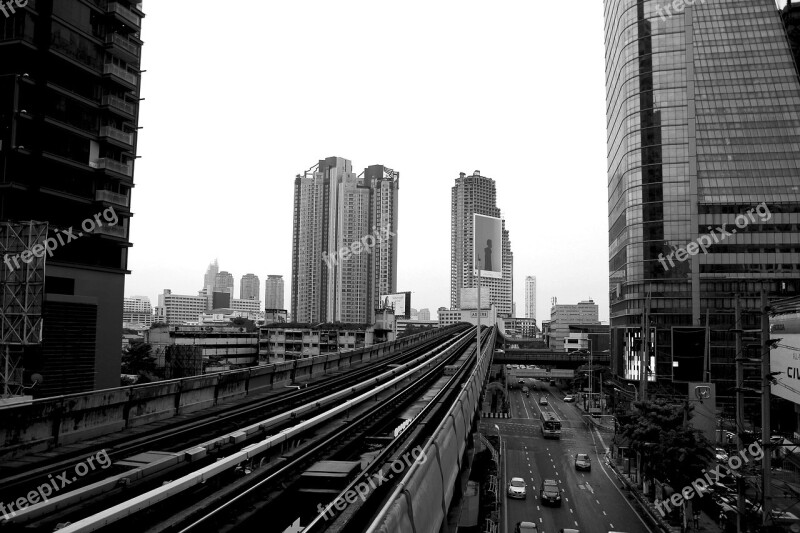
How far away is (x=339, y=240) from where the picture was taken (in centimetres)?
18250

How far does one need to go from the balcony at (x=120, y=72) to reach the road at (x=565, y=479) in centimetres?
3854

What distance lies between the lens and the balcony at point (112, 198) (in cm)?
3847

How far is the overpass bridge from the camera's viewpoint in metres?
98.1

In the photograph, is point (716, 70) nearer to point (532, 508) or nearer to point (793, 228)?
point (793, 228)

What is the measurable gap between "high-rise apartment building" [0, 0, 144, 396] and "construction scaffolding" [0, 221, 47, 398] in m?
9.41

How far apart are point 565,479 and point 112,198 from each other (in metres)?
38.2

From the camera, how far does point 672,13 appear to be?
71188 millimetres

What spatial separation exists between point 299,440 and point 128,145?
32.2m

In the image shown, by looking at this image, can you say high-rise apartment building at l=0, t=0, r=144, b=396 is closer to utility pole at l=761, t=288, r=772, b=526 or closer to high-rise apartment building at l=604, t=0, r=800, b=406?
utility pole at l=761, t=288, r=772, b=526

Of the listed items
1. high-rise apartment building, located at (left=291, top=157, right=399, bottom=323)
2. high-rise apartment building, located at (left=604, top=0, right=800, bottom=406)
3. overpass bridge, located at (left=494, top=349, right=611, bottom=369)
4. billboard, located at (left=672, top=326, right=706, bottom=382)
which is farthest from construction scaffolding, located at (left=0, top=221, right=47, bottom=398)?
high-rise apartment building, located at (left=291, top=157, right=399, bottom=323)

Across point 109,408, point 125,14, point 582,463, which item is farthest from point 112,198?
point 582,463

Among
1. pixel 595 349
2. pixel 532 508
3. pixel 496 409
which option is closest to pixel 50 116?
pixel 532 508

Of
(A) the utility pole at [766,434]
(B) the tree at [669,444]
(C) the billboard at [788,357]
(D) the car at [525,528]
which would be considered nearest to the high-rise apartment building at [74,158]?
(D) the car at [525,528]

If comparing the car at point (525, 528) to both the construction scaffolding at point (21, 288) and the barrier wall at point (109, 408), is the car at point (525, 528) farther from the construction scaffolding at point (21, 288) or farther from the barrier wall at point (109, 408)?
the construction scaffolding at point (21, 288)
